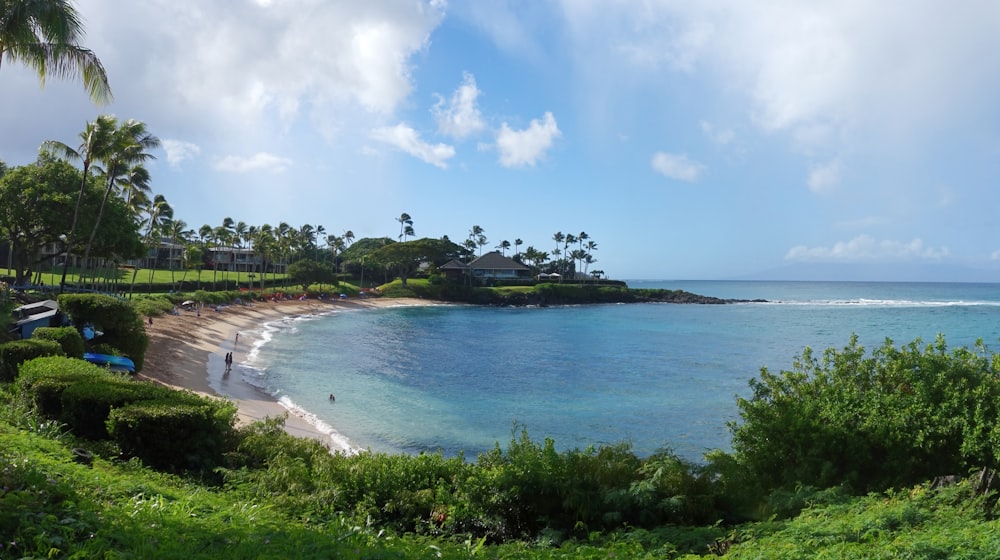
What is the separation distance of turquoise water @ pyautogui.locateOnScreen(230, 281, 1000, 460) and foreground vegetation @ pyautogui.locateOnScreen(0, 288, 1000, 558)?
996 cm

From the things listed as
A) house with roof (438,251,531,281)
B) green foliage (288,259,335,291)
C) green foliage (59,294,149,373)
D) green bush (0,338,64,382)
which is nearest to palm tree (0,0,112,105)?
green bush (0,338,64,382)

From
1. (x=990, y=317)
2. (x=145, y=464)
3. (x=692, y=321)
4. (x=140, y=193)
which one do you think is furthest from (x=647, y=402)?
(x=990, y=317)

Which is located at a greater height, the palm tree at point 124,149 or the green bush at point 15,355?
the palm tree at point 124,149

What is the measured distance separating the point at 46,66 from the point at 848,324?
275ft

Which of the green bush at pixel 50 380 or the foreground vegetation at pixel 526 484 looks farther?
the green bush at pixel 50 380

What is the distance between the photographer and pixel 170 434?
9445 millimetres

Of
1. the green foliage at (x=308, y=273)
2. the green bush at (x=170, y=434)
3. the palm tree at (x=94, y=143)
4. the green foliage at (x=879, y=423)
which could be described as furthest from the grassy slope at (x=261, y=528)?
the green foliage at (x=308, y=273)

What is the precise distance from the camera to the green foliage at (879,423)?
8812mm

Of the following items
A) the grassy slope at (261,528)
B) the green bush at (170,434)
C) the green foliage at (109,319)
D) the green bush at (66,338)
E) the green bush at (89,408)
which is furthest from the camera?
the green foliage at (109,319)

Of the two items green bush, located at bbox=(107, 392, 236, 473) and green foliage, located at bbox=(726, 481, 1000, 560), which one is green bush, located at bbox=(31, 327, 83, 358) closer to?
green bush, located at bbox=(107, 392, 236, 473)

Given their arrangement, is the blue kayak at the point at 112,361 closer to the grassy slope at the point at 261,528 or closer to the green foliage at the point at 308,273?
the grassy slope at the point at 261,528

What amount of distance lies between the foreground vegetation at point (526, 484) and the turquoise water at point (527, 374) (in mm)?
9959

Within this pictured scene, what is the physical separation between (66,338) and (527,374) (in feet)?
83.4

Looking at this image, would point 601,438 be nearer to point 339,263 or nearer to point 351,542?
point 351,542
